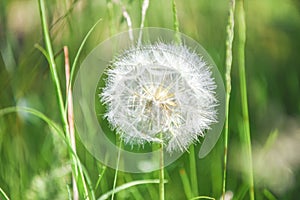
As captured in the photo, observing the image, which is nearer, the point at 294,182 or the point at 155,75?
the point at 155,75

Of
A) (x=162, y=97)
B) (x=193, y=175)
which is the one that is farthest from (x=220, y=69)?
(x=162, y=97)

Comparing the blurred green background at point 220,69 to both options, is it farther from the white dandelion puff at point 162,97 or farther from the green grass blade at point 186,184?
the white dandelion puff at point 162,97

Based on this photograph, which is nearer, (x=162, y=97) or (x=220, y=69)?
(x=162, y=97)

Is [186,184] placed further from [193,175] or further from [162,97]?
[162,97]

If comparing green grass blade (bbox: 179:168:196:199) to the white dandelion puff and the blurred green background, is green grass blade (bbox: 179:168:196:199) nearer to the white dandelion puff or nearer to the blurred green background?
the blurred green background

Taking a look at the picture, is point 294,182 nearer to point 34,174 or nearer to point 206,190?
point 206,190

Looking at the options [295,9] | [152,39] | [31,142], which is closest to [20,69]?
[31,142]

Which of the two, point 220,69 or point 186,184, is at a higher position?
point 220,69

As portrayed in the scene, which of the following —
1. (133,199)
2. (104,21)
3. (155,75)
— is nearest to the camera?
(155,75)
